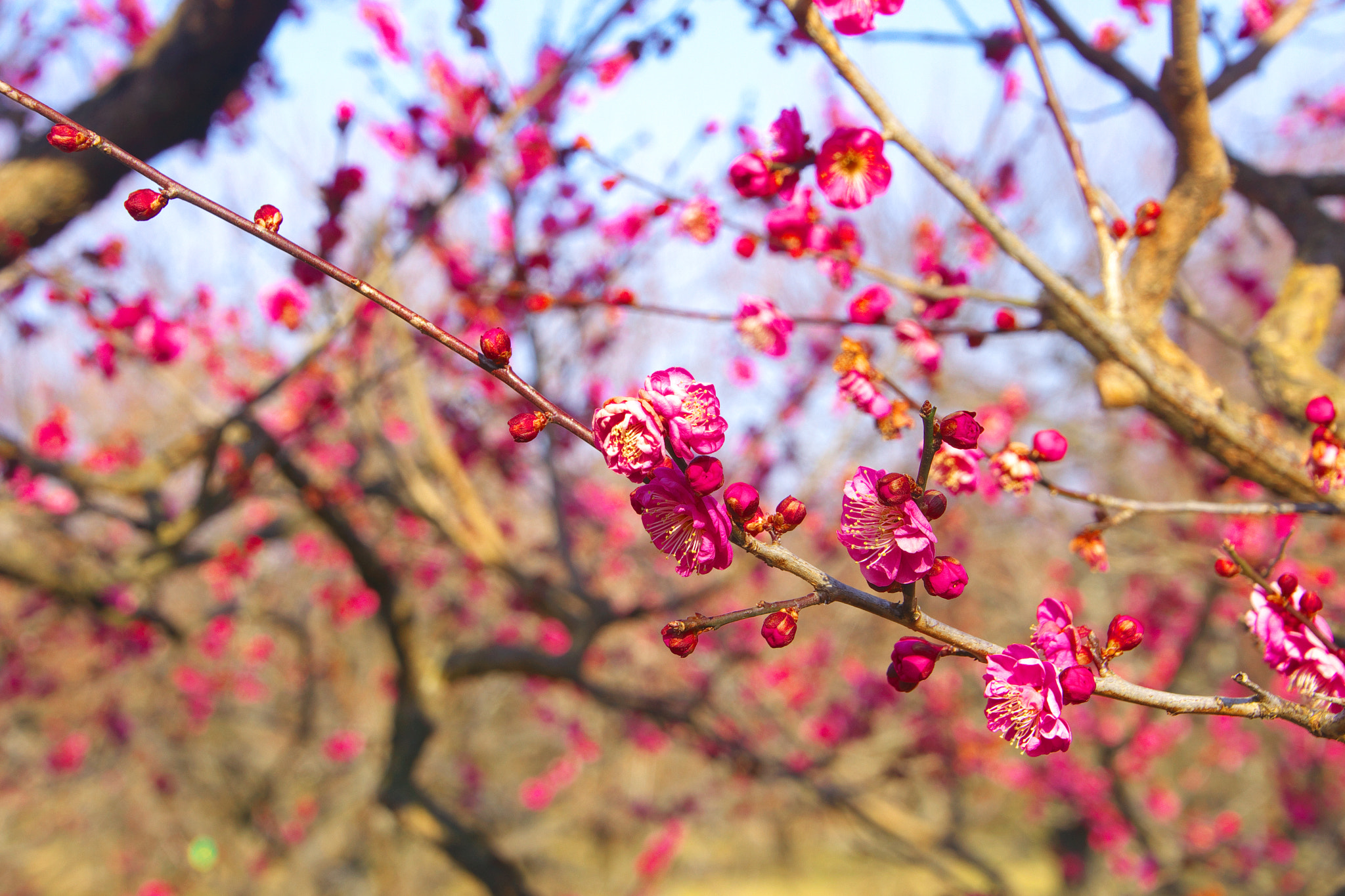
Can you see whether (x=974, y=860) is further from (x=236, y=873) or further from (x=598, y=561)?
(x=236, y=873)

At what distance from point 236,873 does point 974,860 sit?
6.14 metres

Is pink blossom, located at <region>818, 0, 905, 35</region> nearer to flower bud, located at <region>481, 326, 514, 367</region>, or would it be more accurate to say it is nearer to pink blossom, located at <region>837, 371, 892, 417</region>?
pink blossom, located at <region>837, 371, 892, 417</region>

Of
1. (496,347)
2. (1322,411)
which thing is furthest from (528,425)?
(1322,411)

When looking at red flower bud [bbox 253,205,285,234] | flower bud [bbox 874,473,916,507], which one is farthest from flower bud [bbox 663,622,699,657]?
red flower bud [bbox 253,205,285,234]

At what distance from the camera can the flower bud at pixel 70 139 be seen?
3.14 ft

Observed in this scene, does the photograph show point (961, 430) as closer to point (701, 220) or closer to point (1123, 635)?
point (1123, 635)

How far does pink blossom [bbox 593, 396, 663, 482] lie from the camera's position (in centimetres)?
85

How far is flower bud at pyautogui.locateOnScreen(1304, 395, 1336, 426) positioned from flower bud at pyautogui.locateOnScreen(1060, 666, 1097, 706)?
0.94m

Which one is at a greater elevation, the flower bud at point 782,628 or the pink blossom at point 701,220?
the pink blossom at point 701,220

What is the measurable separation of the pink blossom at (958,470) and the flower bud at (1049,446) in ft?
0.36

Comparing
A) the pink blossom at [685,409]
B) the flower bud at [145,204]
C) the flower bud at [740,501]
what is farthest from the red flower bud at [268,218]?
the flower bud at [740,501]

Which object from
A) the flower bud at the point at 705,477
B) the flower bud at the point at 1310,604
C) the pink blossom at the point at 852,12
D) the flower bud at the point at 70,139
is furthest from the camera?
the pink blossom at the point at 852,12

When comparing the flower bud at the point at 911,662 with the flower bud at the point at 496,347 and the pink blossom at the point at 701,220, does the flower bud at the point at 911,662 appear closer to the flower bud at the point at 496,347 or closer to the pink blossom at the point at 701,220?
the flower bud at the point at 496,347

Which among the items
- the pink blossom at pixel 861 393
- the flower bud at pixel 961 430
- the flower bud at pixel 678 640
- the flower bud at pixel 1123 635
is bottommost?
the flower bud at pixel 678 640
